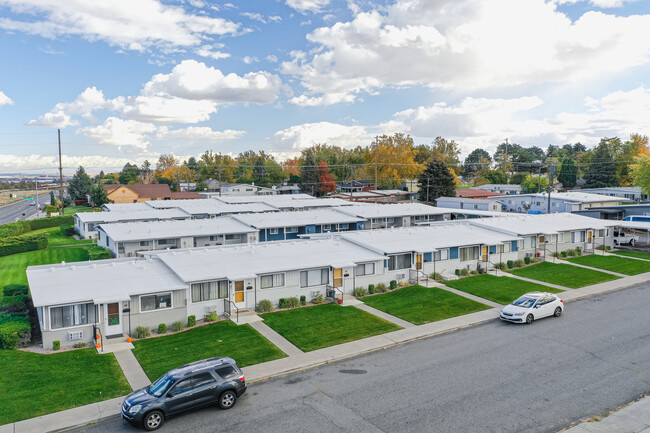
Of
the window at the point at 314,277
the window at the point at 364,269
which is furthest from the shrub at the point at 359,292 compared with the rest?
the window at the point at 314,277

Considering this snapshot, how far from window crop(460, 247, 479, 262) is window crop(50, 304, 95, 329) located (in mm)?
27864

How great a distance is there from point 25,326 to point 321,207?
4961 cm

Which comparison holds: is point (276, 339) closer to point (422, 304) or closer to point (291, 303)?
point (291, 303)

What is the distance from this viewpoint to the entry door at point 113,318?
2433 cm

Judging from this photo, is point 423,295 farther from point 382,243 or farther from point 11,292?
point 11,292

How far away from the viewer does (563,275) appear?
39.0 m

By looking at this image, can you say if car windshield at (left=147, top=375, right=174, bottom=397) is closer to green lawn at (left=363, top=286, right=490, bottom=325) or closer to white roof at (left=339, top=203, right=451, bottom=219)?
green lawn at (left=363, top=286, right=490, bottom=325)

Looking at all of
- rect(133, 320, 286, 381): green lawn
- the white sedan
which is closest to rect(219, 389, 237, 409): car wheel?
rect(133, 320, 286, 381): green lawn

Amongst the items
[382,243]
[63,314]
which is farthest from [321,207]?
[63,314]

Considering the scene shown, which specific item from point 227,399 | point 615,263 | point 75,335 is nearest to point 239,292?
point 75,335

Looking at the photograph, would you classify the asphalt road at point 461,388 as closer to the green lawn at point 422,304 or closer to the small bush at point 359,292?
the green lawn at point 422,304

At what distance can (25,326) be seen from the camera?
928 inches

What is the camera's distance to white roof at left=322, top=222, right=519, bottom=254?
Result: 37.6 m

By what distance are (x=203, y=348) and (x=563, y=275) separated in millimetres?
29878
